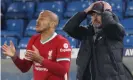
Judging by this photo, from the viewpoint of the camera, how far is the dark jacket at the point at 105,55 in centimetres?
226

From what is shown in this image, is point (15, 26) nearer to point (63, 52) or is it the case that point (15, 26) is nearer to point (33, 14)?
point (33, 14)

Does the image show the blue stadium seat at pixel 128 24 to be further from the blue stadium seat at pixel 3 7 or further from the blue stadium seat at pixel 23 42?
the blue stadium seat at pixel 3 7

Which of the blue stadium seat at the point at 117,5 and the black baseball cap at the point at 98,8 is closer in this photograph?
the black baseball cap at the point at 98,8

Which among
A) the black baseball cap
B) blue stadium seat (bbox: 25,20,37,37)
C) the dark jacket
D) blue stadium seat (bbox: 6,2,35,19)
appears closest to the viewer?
the dark jacket

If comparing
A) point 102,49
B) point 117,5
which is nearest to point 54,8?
point 117,5

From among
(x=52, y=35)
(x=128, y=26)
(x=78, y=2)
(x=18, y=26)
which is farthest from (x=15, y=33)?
(x=52, y=35)

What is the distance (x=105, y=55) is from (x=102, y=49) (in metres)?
0.05

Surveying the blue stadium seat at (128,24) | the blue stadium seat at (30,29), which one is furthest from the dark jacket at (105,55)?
the blue stadium seat at (30,29)

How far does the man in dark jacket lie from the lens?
2.27m

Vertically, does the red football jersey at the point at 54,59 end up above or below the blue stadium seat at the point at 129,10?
below

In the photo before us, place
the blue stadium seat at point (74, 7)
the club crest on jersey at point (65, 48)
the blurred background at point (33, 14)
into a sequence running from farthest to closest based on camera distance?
the blue stadium seat at point (74, 7) < the blurred background at point (33, 14) < the club crest on jersey at point (65, 48)

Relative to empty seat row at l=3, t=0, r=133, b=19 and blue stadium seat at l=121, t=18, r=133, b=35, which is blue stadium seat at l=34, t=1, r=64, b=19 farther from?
blue stadium seat at l=121, t=18, r=133, b=35

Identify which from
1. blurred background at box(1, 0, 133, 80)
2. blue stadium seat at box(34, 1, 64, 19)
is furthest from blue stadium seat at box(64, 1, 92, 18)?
A: blue stadium seat at box(34, 1, 64, 19)

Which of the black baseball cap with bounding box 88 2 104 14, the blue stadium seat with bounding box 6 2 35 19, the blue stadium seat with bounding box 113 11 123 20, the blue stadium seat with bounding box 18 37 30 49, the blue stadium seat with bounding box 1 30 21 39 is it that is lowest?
the blue stadium seat with bounding box 18 37 30 49
